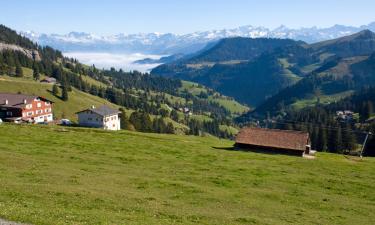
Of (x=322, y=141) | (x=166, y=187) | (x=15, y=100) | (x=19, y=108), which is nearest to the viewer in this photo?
(x=166, y=187)

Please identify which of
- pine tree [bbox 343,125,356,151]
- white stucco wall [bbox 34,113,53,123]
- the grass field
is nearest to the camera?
the grass field

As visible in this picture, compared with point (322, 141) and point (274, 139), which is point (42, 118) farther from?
point (322, 141)

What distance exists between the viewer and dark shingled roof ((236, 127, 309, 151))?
9231 cm

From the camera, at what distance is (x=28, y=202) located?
101ft

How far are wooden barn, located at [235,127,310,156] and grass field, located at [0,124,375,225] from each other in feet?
50.5

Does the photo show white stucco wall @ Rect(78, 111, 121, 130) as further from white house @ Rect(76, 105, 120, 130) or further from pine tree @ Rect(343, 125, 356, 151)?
pine tree @ Rect(343, 125, 356, 151)

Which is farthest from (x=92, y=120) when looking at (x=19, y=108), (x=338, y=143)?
(x=338, y=143)

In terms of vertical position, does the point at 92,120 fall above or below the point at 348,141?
above

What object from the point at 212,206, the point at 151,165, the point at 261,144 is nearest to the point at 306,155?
the point at 261,144

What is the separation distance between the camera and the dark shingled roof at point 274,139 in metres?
92.3

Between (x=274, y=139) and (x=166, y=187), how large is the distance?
54.2 metres

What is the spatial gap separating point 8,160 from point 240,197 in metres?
27.6

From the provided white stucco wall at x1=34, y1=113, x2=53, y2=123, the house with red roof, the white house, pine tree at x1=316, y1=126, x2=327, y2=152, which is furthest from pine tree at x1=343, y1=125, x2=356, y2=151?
the house with red roof

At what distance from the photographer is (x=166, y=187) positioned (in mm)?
45469
